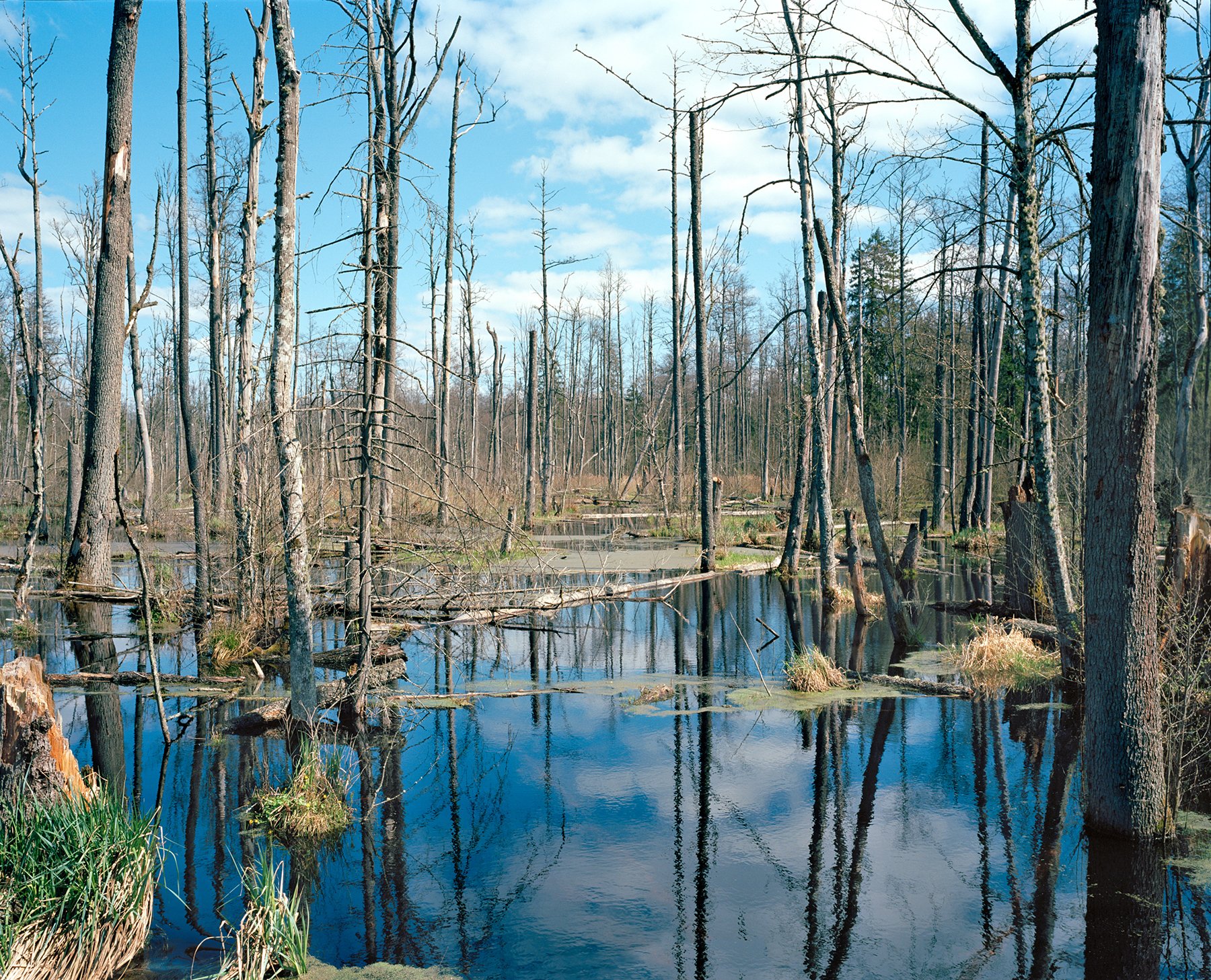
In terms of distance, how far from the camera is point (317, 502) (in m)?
11.7

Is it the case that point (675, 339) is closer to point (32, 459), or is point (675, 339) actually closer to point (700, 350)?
point (700, 350)

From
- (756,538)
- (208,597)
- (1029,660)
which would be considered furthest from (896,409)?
(208,597)

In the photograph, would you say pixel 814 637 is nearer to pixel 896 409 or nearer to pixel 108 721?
pixel 108 721

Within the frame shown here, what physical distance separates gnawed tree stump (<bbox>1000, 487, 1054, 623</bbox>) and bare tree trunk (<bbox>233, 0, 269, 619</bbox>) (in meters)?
10.5

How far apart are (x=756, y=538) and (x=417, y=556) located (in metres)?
19.4

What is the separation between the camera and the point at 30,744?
15.5 ft

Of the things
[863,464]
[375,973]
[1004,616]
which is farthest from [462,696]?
[1004,616]

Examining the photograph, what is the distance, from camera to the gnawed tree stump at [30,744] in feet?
15.2

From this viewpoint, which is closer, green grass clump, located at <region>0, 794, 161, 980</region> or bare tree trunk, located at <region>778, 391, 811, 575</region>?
green grass clump, located at <region>0, 794, 161, 980</region>

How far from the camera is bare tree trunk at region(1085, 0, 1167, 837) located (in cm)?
526

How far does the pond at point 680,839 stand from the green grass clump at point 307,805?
16 cm

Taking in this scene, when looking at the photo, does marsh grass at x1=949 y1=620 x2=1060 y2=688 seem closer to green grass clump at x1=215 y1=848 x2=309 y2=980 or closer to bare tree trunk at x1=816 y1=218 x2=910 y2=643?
bare tree trunk at x1=816 y1=218 x2=910 y2=643

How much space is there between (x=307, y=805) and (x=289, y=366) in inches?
128

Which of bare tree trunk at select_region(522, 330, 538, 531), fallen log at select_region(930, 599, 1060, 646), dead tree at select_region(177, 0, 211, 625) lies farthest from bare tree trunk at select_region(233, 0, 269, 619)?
bare tree trunk at select_region(522, 330, 538, 531)
